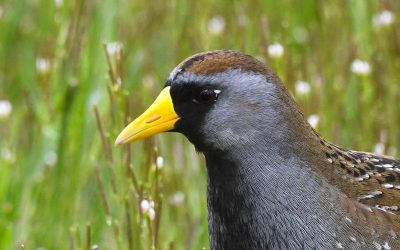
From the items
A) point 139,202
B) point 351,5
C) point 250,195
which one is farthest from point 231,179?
point 351,5

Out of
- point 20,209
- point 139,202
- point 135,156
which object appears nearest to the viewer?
point 139,202

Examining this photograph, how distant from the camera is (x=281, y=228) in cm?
375

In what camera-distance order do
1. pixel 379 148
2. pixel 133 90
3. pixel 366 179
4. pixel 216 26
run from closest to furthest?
pixel 366 179 → pixel 379 148 → pixel 133 90 → pixel 216 26

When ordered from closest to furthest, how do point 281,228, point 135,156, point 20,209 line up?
point 281,228
point 20,209
point 135,156

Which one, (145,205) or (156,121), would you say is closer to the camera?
(156,121)

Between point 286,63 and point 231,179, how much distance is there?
151cm

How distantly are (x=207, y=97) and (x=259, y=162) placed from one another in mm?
266

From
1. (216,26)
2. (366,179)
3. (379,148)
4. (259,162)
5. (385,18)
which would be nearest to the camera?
(259,162)

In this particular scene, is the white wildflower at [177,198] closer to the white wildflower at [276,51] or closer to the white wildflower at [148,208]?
the white wildflower at [276,51]

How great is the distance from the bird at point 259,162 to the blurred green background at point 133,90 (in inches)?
11.7

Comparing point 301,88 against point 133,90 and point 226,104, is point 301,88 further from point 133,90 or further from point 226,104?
point 226,104

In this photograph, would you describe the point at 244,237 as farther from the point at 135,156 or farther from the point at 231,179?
the point at 135,156

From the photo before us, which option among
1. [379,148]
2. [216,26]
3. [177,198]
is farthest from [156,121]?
[216,26]

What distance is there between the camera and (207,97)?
3.79 metres
